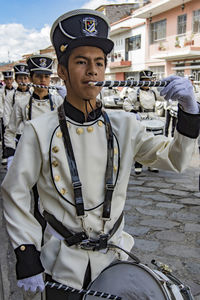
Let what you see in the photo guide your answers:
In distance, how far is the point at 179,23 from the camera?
77.9 ft

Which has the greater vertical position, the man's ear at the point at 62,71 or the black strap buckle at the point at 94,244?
the man's ear at the point at 62,71

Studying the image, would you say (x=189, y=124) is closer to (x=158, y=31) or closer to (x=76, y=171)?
(x=76, y=171)

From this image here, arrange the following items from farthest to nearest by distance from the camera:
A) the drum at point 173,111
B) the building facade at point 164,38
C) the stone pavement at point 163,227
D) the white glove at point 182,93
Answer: the building facade at point 164,38 < the drum at point 173,111 < the stone pavement at point 163,227 < the white glove at point 182,93

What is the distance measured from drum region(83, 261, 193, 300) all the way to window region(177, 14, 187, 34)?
79.6 ft

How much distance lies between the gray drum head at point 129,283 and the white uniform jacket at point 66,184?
85 millimetres

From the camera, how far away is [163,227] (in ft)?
13.9

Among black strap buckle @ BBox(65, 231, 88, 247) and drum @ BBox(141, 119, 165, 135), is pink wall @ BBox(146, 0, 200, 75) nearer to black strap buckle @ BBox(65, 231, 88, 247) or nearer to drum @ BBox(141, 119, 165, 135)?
drum @ BBox(141, 119, 165, 135)

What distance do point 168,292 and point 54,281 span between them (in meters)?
0.61

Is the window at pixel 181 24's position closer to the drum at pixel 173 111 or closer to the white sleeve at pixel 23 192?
the drum at pixel 173 111

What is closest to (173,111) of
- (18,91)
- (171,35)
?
(18,91)

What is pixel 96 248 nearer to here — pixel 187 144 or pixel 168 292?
pixel 168 292

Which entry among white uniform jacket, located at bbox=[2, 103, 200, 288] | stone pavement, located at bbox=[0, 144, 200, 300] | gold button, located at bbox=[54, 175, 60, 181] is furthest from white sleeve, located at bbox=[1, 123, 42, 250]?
stone pavement, located at bbox=[0, 144, 200, 300]

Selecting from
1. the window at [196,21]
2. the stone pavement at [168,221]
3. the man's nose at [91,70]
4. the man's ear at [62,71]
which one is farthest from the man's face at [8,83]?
the window at [196,21]

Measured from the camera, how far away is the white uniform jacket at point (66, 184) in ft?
5.31
